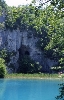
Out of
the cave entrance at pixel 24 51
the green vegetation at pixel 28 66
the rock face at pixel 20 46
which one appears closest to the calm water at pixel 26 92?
the green vegetation at pixel 28 66

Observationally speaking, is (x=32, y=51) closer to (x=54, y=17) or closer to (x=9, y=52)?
(x=9, y=52)

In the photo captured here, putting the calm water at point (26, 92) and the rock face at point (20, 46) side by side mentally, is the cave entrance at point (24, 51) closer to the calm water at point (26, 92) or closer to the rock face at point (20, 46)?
the rock face at point (20, 46)

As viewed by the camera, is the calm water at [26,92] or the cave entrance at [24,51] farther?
the cave entrance at [24,51]

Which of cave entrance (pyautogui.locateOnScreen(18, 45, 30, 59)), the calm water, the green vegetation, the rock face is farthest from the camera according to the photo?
cave entrance (pyautogui.locateOnScreen(18, 45, 30, 59))

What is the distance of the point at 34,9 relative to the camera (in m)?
4.31

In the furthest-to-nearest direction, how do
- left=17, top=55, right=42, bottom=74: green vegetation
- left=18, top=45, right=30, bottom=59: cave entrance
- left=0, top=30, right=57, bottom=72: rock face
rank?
left=18, top=45, right=30, bottom=59: cave entrance, left=0, top=30, right=57, bottom=72: rock face, left=17, top=55, right=42, bottom=74: green vegetation

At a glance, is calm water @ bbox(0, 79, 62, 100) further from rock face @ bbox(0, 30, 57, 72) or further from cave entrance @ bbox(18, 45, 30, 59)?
cave entrance @ bbox(18, 45, 30, 59)

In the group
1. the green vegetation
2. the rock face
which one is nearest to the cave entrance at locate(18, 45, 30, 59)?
the rock face

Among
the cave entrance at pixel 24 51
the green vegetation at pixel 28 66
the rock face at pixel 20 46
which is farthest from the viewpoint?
the cave entrance at pixel 24 51

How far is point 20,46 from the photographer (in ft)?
146

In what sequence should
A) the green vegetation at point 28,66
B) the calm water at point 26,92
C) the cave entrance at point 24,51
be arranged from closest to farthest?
the calm water at point 26,92, the green vegetation at point 28,66, the cave entrance at point 24,51

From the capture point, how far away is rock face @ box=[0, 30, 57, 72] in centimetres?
4200

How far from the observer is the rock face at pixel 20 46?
4200 cm

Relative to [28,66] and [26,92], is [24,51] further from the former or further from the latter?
[26,92]
